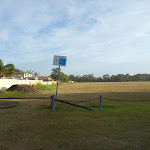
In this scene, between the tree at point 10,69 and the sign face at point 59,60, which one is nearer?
the sign face at point 59,60

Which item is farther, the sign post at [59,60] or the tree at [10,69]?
the tree at [10,69]

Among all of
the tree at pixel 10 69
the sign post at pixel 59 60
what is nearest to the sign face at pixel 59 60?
the sign post at pixel 59 60

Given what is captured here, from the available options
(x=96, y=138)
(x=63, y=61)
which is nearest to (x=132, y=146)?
(x=96, y=138)

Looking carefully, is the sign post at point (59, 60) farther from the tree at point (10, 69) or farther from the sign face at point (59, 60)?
the tree at point (10, 69)

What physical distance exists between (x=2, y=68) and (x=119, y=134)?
35394 millimetres

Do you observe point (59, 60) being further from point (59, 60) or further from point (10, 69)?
point (10, 69)

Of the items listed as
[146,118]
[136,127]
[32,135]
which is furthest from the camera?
[146,118]

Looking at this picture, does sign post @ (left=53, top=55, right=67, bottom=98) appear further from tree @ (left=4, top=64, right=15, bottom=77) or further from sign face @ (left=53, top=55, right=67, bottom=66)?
tree @ (left=4, top=64, right=15, bottom=77)

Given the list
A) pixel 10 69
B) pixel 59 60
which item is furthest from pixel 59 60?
pixel 10 69

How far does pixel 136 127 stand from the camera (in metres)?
5.72

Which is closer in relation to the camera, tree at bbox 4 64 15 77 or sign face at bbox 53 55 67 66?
sign face at bbox 53 55 67 66

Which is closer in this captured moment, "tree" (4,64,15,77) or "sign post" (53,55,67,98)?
"sign post" (53,55,67,98)

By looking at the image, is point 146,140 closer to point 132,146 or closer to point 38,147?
point 132,146

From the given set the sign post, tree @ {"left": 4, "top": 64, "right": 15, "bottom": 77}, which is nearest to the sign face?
the sign post
